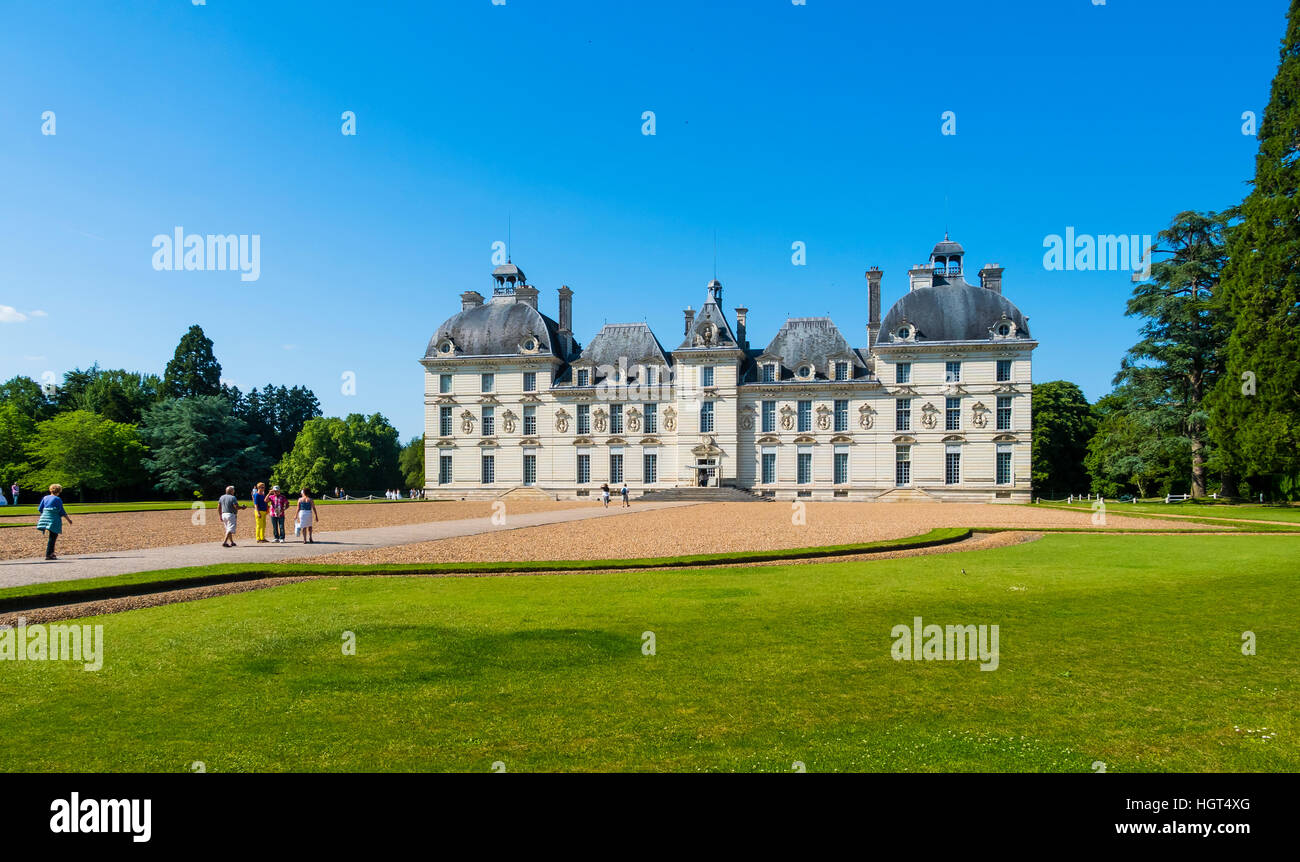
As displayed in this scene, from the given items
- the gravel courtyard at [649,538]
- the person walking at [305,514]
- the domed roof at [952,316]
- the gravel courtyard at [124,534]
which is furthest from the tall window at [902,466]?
the person walking at [305,514]

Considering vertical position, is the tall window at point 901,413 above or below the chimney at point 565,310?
below

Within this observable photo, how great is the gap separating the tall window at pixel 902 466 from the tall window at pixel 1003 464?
6087mm

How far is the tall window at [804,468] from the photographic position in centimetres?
5388

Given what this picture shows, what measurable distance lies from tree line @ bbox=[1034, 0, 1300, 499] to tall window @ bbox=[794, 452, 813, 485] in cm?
1871

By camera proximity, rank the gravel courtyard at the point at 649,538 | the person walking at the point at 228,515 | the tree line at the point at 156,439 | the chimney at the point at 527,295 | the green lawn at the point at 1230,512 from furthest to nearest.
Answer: the chimney at the point at 527,295 → the tree line at the point at 156,439 → the green lawn at the point at 1230,512 → the person walking at the point at 228,515 → the gravel courtyard at the point at 649,538

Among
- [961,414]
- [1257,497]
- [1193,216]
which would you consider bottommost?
[1257,497]

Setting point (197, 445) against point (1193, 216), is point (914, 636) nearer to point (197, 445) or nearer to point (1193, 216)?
point (1193, 216)

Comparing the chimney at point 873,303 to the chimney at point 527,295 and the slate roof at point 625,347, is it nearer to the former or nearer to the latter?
the slate roof at point 625,347

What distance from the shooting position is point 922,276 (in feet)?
176

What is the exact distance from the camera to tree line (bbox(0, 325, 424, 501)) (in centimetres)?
5666

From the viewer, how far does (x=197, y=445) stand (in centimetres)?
5784

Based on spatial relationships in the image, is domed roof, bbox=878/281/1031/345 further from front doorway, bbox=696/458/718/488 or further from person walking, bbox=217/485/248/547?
person walking, bbox=217/485/248/547
